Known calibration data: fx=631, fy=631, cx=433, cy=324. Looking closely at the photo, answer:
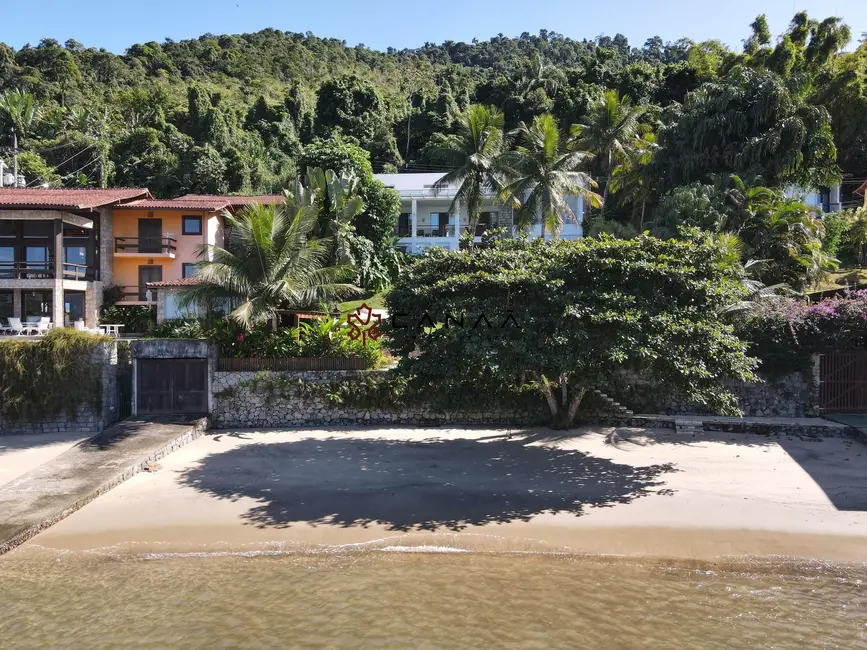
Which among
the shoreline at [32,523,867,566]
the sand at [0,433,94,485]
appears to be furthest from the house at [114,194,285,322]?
the shoreline at [32,523,867,566]

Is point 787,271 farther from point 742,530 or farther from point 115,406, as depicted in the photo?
point 115,406

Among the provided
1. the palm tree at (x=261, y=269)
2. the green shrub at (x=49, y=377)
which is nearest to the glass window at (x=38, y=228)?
the green shrub at (x=49, y=377)

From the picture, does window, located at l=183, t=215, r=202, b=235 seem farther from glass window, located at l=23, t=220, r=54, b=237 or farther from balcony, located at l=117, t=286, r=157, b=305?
glass window, located at l=23, t=220, r=54, b=237

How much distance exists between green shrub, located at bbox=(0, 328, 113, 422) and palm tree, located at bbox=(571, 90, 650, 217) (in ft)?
101

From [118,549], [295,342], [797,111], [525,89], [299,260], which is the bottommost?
[118,549]

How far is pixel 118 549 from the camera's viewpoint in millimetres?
11656

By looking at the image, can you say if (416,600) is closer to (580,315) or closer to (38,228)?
(580,315)

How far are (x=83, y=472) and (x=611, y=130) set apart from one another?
35080mm

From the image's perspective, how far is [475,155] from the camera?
107ft

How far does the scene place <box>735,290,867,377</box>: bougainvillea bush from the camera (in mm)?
19047

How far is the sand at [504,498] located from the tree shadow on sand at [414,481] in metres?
0.05

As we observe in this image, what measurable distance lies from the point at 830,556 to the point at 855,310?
10.7 m

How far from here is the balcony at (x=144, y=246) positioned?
3359 cm

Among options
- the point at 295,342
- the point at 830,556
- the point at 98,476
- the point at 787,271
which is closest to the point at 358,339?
the point at 295,342
